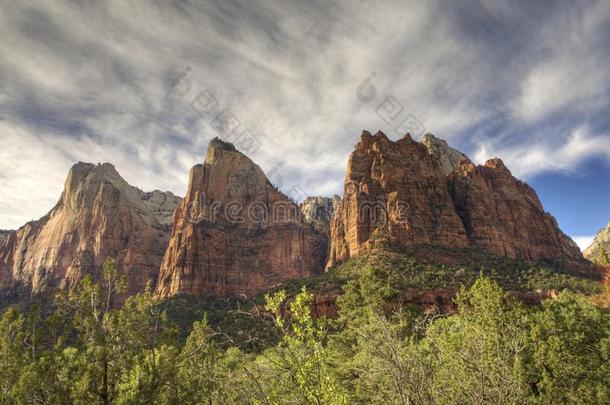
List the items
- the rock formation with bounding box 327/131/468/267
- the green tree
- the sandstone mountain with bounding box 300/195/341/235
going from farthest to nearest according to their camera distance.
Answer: the sandstone mountain with bounding box 300/195/341/235 → the rock formation with bounding box 327/131/468/267 → the green tree

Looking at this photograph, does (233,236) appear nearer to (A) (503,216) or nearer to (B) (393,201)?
(B) (393,201)

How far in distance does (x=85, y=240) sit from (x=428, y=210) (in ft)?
370

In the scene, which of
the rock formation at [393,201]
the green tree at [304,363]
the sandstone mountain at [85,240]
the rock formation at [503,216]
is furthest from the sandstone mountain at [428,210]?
the green tree at [304,363]

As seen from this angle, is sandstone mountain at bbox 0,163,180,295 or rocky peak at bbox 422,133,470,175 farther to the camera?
rocky peak at bbox 422,133,470,175

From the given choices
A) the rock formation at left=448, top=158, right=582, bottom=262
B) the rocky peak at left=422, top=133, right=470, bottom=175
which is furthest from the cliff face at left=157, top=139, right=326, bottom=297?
the rock formation at left=448, top=158, right=582, bottom=262

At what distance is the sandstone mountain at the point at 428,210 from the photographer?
89.1 meters

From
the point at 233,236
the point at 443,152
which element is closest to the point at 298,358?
the point at 233,236

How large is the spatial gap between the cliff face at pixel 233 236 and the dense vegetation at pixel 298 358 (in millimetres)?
82052

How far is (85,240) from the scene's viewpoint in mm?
132625

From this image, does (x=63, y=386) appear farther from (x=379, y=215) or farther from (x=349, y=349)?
(x=379, y=215)

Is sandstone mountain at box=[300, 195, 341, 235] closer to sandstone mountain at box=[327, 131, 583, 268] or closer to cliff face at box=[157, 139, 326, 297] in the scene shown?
cliff face at box=[157, 139, 326, 297]

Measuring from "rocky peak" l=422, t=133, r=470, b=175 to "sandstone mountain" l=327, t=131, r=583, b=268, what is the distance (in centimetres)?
2015

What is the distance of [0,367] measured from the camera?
14867 mm

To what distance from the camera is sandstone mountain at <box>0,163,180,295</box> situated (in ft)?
420
